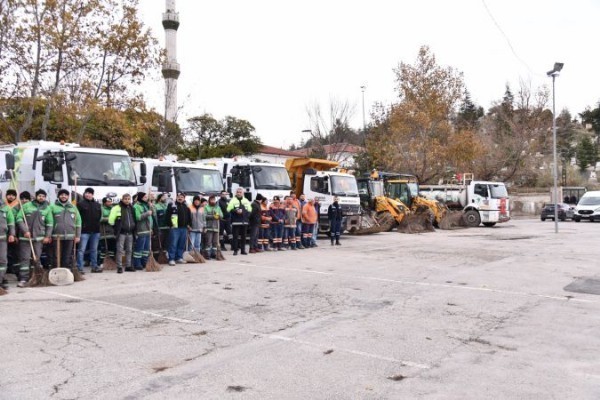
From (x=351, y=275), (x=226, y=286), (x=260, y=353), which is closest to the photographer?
(x=260, y=353)

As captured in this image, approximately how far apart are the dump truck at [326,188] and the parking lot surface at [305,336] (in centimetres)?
849

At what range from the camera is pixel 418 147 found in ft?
122

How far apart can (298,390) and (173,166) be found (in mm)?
11748

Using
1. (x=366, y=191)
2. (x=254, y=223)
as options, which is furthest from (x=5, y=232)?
(x=366, y=191)

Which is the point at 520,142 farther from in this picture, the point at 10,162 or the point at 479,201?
the point at 10,162

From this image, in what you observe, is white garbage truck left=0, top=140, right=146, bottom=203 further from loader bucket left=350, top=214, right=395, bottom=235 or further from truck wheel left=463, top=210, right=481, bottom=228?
truck wheel left=463, top=210, right=481, bottom=228

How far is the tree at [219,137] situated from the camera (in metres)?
57.3

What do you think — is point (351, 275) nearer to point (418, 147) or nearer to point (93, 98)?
point (93, 98)

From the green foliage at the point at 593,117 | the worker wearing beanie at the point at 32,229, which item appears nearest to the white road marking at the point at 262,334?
the worker wearing beanie at the point at 32,229

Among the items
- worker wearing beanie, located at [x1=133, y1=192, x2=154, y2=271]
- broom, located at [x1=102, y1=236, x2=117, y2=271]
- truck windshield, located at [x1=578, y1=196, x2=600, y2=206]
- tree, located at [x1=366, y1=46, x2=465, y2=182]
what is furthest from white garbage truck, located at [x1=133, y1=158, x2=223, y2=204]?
truck windshield, located at [x1=578, y1=196, x2=600, y2=206]

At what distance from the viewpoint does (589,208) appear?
3622 cm

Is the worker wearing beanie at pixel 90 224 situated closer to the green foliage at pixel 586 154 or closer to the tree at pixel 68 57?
the tree at pixel 68 57

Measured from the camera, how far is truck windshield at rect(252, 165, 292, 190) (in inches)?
691

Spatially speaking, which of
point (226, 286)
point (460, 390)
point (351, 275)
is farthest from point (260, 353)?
point (351, 275)
